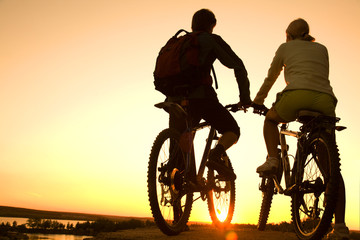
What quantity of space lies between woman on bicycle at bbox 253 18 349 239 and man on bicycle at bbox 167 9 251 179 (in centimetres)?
47

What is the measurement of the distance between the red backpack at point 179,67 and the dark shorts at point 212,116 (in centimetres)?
24

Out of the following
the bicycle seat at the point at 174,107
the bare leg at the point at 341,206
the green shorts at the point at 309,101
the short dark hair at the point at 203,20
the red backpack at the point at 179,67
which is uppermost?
the short dark hair at the point at 203,20

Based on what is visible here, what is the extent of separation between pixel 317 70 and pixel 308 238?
193 centimetres

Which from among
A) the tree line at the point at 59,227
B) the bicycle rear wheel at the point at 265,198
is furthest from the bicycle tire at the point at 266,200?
the tree line at the point at 59,227

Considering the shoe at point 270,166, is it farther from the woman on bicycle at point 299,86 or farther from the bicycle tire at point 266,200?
the bicycle tire at point 266,200

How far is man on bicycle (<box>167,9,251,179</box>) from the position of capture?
4.57 meters

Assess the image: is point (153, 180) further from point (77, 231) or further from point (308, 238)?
point (308, 238)

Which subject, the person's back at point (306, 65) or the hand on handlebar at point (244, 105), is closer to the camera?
the person's back at point (306, 65)

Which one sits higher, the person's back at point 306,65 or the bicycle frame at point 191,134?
the person's back at point 306,65

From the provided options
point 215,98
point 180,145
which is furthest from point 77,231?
point 215,98

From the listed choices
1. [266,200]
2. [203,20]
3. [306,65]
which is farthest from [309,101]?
[266,200]

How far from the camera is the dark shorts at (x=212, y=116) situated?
462 cm

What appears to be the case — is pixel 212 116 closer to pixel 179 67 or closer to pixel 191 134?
pixel 191 134

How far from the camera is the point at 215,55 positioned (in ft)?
15.3
